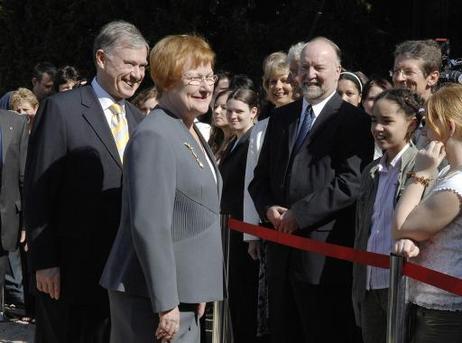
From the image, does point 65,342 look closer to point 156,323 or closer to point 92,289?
point 92,289

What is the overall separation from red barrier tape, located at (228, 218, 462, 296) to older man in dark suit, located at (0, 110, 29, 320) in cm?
229

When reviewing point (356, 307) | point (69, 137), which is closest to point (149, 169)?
point (69, 137)

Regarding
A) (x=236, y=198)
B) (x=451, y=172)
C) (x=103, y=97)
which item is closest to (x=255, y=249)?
(x=236, y=198)

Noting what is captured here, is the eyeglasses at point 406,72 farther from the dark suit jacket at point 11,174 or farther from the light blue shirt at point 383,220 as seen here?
the dark suit jacket at point 11,174

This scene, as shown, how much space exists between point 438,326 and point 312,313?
1389mm

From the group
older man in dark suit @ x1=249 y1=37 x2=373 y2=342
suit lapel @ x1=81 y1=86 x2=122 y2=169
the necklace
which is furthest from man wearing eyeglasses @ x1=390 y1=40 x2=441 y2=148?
suit lapel @ x1=81 y1=86 x2=122 y2=169

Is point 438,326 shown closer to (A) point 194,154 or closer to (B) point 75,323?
(A) point 194,154

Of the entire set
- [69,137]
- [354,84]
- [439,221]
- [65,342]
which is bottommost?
[65,342]

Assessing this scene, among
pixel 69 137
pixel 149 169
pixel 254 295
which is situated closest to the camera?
pixel 149 169

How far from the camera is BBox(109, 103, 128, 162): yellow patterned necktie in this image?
213 inches

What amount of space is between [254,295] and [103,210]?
7.27ft

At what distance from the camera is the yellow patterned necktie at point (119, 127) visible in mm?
5414

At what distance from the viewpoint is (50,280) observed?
520 centimetres

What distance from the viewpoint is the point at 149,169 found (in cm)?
435
